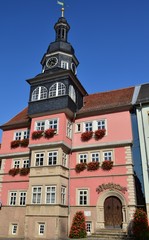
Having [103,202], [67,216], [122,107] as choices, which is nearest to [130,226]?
[103,202]

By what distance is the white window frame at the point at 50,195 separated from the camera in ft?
68.6

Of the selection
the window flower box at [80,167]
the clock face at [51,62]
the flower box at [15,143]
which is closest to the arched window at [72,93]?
the clock face at [51,62]

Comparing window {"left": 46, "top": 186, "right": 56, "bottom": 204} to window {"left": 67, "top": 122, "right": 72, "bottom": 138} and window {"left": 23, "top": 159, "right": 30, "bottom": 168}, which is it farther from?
window {"left": 67, "top": 122, "right": 72, "bottom": 138}

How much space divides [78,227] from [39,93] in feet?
45.5

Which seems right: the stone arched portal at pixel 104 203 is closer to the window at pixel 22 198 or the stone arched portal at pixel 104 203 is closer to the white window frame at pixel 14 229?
the window at pixel 22 198

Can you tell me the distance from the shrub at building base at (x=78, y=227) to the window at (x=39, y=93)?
12.3 m

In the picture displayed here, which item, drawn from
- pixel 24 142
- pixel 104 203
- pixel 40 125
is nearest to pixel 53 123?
pixel 40 125

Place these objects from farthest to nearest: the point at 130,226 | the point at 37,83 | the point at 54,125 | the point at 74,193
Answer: the point at 37,83
the point at 54,125
the point at 74,193
the point at 130,226

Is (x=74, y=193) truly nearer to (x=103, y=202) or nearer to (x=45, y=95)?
(x=103, y=202)

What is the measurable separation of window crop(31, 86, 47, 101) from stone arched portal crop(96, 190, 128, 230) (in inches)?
461

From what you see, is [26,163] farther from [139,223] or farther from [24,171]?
[139,223]

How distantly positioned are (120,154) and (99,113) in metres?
4.93

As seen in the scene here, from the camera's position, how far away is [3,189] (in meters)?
24.7

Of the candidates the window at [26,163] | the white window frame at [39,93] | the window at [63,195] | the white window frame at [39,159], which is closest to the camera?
the window at [63,195]
